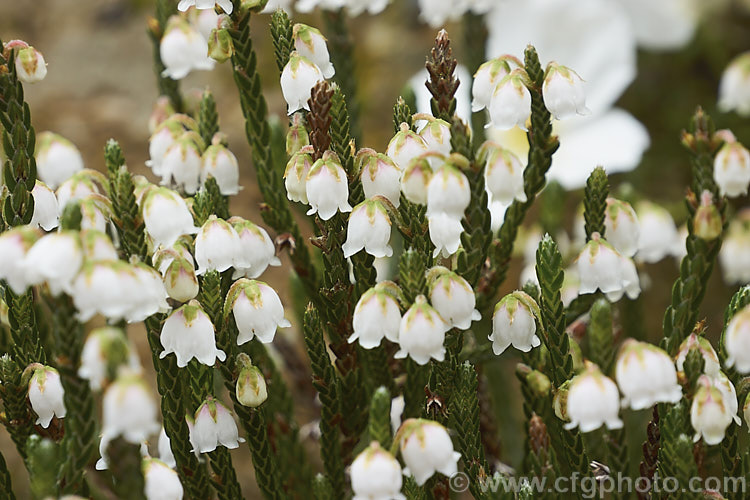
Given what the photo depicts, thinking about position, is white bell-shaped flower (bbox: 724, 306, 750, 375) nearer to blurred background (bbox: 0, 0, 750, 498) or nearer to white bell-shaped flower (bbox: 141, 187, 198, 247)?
white bell-shaped flower (bbox: 141, 187, 198, 247)

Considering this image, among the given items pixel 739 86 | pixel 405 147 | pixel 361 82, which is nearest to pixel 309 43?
pixel 405 147

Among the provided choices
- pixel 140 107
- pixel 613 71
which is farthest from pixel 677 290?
pixel 140 107

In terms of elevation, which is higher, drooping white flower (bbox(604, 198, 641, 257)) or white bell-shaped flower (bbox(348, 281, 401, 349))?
drooping white flower (bbox(604, 198, 641, 257))

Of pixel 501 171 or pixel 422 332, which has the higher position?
pixel 501 171

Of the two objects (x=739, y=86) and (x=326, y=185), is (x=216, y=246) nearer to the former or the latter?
(x=326, y=185)

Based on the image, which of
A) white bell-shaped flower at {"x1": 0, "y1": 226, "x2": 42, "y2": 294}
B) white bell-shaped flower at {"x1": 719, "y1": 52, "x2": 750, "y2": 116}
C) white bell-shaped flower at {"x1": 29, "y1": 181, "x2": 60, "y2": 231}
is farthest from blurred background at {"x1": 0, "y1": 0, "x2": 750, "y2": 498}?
white bell-shaped flower at {"x1": 0, "y1": 226, "x2": 42, "y2": 294}

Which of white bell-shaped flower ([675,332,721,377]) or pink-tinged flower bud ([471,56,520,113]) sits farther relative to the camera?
pink-tinged flower bud ([471,56,520,113])
